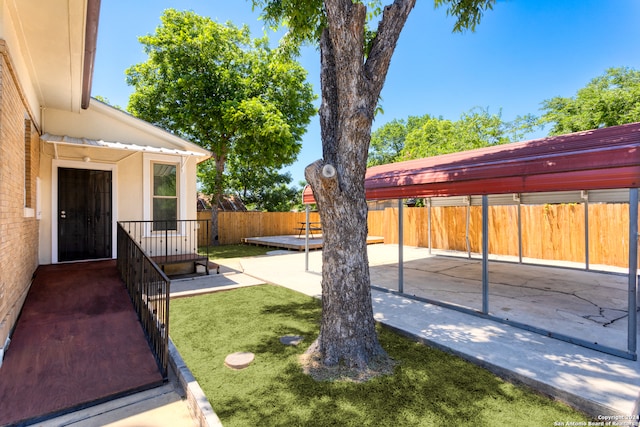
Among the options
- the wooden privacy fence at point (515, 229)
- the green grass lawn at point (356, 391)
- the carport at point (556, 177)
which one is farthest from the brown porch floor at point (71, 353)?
the wooden privacy fence at point (515, 229)

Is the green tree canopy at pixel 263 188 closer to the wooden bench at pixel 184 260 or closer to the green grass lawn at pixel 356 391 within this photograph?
the wooden bench at pixel 184 260

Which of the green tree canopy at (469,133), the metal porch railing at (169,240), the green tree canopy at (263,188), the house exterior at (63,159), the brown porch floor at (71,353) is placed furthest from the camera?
the green tree canopy at (263,188)

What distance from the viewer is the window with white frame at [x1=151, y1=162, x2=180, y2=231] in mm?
7810

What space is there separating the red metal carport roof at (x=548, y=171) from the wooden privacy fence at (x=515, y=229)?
6.21m

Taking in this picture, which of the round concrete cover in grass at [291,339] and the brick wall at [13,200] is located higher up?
the brick wall at [13,200]

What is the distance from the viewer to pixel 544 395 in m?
2.78

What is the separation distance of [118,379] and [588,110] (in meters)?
19.4

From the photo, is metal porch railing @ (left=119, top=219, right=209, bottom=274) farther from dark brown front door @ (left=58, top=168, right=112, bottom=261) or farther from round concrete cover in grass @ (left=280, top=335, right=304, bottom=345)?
round concrete cover in grass @ (left=280, top=335, right=304, bottom=345)

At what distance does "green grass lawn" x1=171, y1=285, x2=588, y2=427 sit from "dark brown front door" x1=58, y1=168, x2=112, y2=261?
14.2 ft

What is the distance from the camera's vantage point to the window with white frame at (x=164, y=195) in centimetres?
781

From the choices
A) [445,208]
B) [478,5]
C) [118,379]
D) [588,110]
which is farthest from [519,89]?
[118,379]

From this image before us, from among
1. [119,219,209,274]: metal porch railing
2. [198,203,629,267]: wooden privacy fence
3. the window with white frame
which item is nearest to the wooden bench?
[119,219,209,274]: metal porch railing

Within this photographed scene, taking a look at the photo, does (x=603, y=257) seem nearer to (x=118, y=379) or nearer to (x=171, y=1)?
(x=118, y=379)

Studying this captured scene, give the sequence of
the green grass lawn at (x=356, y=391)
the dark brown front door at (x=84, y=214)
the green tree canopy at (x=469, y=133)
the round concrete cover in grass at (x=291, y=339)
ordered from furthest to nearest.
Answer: the green tree canopy at (x=469, y=133) < the dark brown front door at (x=84, y=214) < the round concrete cover in grass at (x=291, y=339) < the green grass lawn at (x=356, y=391)
